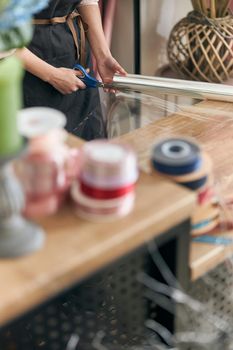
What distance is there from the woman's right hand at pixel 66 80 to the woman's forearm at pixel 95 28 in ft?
0.63

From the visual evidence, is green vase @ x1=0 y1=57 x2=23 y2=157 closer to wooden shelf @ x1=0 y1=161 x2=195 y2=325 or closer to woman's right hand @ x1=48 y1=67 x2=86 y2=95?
wooden shelf @ x1=0 y1=161 x2=195 y2=325

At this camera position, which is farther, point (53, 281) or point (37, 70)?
point (37, 70)

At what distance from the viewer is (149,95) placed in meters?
1.43

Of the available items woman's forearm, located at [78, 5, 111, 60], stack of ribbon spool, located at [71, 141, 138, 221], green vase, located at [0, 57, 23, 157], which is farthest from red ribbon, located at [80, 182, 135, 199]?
woman's forearm, located at [78, 5, 111, 60]

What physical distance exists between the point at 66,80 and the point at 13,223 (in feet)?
2.70

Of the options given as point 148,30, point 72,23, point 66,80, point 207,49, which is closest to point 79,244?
point 66,80

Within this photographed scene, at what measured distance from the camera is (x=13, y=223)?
66 cm

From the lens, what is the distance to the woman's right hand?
143 centimetres

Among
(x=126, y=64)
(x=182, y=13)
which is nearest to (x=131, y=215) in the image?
(x=126, y=64)

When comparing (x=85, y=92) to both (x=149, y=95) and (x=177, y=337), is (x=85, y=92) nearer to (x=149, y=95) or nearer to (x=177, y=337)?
(x=149, y=95)

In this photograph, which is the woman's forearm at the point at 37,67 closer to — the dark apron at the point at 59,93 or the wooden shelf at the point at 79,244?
the dark apron at the point at 59,93

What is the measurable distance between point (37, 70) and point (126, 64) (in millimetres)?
988

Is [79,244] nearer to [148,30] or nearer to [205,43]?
[205,43]

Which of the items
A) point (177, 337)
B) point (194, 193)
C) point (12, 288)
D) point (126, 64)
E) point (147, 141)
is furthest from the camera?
point (126, 64)
